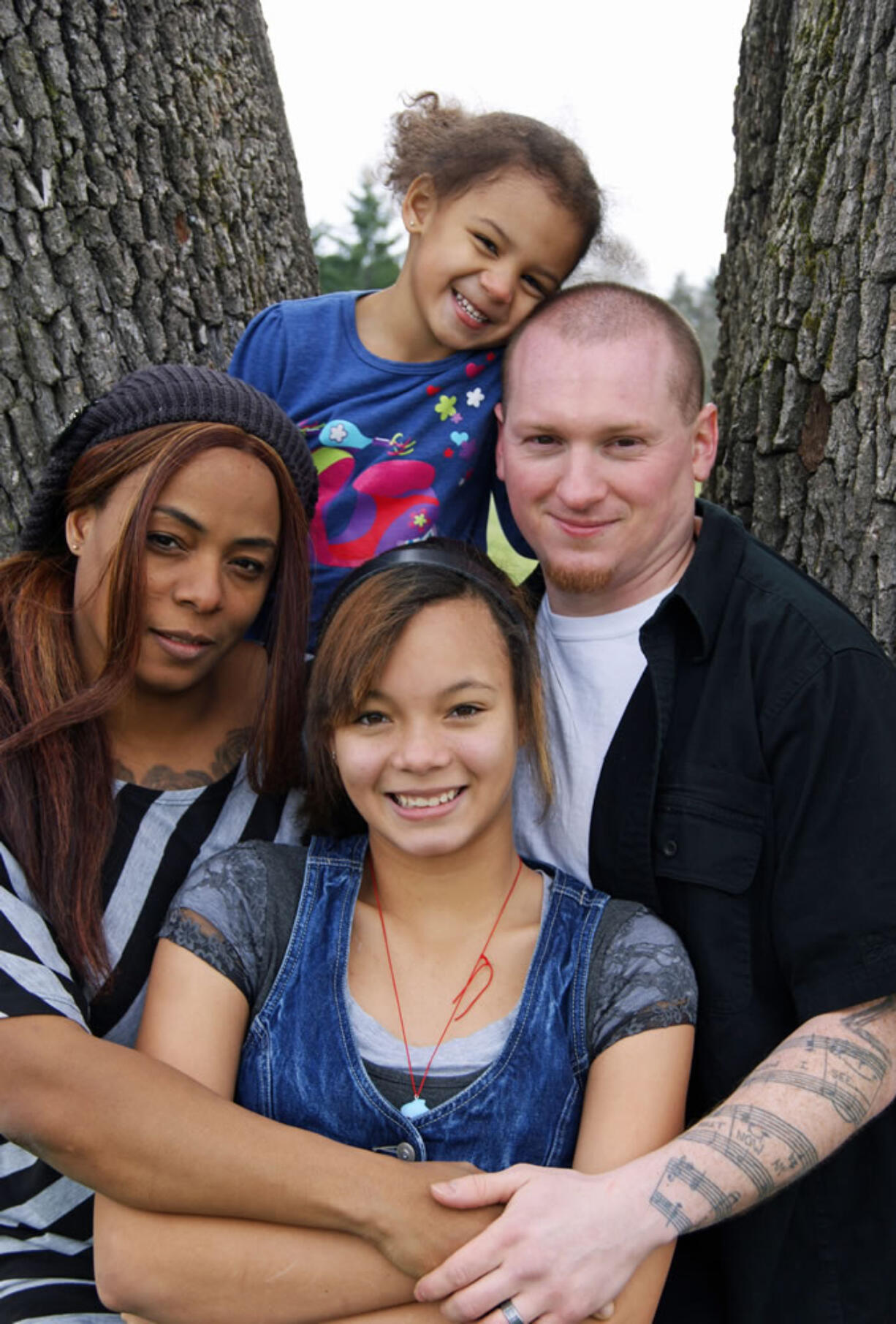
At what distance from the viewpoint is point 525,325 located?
2.99m

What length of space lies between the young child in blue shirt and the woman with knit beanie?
0.48 m

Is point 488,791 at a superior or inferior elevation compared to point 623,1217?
superior

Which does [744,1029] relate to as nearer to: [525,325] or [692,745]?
[692,745]

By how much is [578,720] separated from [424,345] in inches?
49.1

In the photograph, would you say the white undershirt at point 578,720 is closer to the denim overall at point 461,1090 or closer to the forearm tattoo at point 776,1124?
the denim overall at point 461,1090

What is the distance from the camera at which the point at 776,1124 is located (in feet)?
7.22

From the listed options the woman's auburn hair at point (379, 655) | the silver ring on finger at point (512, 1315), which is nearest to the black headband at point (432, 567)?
the woman's auburn hair at point (379, 655)

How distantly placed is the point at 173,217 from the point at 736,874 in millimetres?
2388

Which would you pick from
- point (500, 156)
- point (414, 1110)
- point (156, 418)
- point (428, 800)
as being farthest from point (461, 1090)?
point (500, 156)

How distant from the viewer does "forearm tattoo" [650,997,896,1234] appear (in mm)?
2117

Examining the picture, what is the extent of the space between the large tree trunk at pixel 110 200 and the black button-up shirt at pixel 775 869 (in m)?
1.78

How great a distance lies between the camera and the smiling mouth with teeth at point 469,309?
3209mm

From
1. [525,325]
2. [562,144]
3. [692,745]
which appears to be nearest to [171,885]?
[692,745]

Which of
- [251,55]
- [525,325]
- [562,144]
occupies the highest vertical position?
[251,55]
